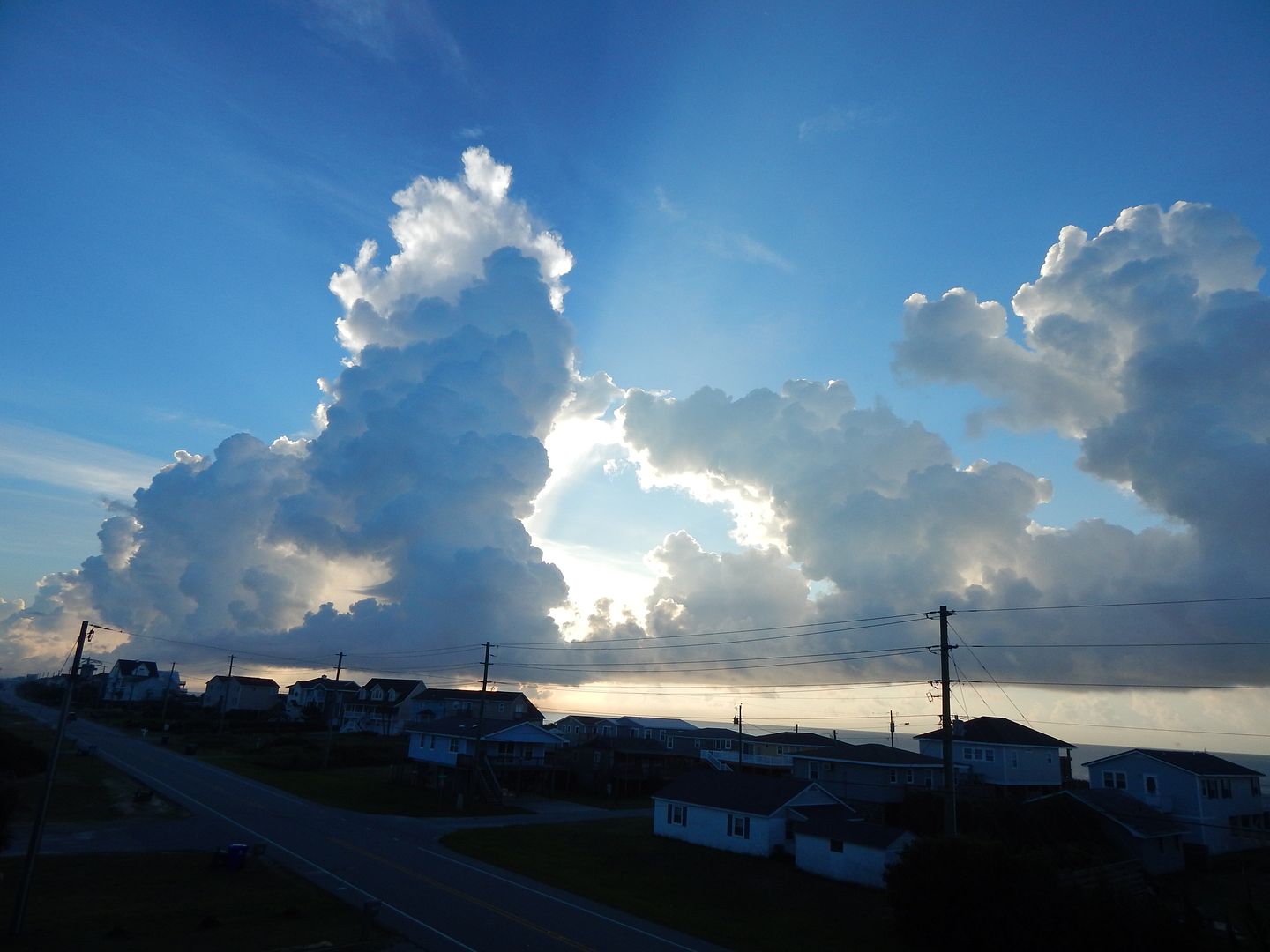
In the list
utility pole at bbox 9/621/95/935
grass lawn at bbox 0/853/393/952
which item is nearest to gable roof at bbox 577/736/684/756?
grass lawn at bbox 0/853/393/952

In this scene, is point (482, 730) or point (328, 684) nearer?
point (482, 730)

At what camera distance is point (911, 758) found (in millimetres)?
57312

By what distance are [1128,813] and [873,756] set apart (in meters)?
16.6

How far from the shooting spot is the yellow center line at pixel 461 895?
82.9 ft

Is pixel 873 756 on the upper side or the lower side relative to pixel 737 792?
upper

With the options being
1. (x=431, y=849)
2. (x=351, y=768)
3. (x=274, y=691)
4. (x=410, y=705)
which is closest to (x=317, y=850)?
(x=431, y=849)

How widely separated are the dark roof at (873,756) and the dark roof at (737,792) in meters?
11.1

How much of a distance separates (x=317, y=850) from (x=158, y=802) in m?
19.0

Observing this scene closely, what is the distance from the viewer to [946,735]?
2870 centimetres

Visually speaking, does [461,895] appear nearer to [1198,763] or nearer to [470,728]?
[470,728]

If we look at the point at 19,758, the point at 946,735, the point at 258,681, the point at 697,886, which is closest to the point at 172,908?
the point at 697,886

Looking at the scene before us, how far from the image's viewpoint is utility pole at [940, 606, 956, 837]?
27598 mm

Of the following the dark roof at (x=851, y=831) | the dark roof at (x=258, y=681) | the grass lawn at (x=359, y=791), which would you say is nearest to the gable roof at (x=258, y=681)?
the dark roof at (x=258, y=681)

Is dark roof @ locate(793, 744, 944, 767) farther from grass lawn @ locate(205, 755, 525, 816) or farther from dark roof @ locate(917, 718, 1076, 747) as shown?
grass lawn @ locate(205, 755, 525, 816)
